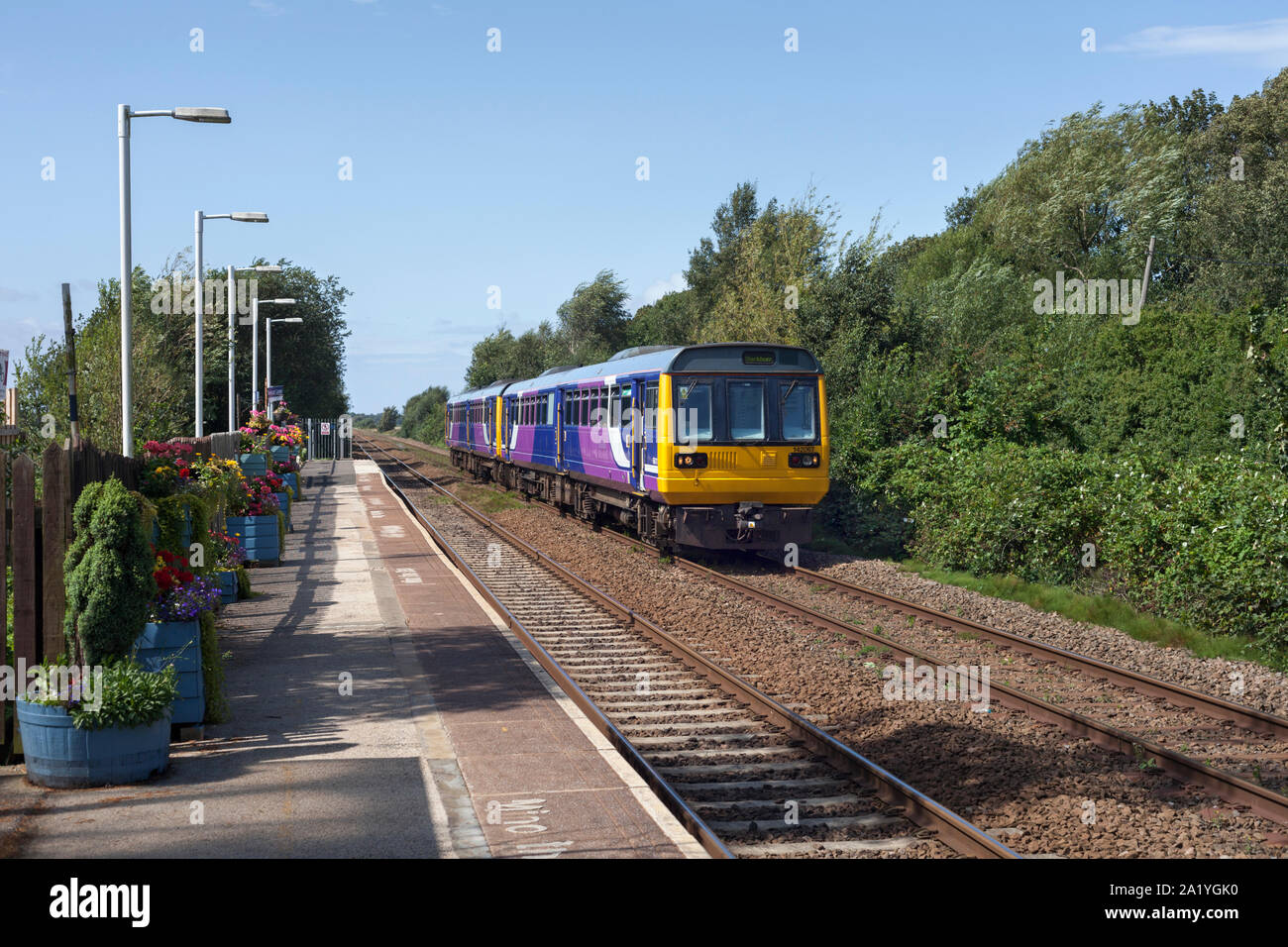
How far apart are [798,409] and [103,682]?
12.8 m

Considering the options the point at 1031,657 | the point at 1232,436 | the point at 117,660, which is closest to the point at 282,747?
the point at 117,660

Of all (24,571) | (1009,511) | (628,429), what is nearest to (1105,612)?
(1009,511)

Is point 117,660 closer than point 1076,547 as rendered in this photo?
Yes

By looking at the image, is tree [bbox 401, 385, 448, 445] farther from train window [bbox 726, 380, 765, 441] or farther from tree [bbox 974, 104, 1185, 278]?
train window [bbox 726, 380, 765, 441]

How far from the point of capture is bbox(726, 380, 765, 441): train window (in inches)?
703

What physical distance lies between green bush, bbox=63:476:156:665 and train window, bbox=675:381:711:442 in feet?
35.6

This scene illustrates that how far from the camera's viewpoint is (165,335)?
84.3ft

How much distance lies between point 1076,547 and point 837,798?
9631 millimetres

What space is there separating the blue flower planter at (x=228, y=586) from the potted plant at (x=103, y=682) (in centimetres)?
678

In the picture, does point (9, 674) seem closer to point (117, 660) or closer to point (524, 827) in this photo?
point (117, 660)

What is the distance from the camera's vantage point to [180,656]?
8.23 m

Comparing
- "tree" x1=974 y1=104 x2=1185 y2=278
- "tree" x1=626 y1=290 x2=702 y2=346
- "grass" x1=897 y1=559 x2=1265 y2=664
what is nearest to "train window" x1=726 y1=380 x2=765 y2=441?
"grass" x1=897 y1=559 x2=1265 y2=664

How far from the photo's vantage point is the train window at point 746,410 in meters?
17.8

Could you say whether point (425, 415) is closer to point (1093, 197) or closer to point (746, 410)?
point (1093, 197)
